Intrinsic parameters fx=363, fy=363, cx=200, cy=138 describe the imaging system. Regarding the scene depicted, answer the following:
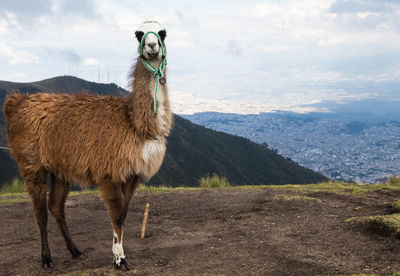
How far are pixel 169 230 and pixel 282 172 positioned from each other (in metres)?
87.0

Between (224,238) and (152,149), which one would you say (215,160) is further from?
(152,149)

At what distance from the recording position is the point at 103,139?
16.5ft

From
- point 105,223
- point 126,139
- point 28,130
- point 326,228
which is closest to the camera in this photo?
point 126,139

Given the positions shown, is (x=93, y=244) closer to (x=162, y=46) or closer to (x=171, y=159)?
(x=162, y=46)

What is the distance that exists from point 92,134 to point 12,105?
176 cm

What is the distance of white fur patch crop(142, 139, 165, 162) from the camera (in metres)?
4.96

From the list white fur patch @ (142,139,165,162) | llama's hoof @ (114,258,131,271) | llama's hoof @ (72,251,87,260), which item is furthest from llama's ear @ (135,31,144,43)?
llama's hoof @ (72,251,87,260)

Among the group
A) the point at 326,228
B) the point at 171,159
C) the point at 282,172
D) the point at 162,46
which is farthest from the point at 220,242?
the point at 282,172

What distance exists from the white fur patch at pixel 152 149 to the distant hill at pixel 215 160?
68.3m

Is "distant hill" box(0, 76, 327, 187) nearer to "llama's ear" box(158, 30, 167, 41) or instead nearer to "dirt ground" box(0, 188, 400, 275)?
"dirt ground" box(0, 188, 400, 275)

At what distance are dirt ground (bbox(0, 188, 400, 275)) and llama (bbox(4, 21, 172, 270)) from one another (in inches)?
→ 23.7

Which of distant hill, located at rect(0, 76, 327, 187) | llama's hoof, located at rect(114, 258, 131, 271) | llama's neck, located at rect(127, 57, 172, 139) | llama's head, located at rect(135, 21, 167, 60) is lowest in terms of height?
distant hill, located at rect(0, 76, 327, 187)

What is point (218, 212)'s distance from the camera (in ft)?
28.2

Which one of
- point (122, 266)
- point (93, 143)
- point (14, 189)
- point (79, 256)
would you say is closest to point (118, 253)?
point (122, 266)
